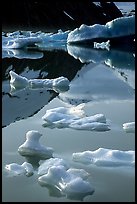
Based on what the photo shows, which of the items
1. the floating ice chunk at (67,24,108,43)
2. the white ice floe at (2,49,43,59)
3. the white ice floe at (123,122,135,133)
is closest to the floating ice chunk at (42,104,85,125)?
the white ice floe at (123,122,135,133)

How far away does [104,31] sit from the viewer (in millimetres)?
9016

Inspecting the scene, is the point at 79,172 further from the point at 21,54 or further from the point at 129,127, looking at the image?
the point at 21,54

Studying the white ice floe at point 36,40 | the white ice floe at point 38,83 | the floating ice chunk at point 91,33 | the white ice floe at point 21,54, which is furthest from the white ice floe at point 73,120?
the white ice floe at point 36,40

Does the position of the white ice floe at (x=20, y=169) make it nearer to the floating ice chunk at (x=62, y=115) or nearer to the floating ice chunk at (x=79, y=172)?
the floating ice chunk at (x=79, y=172)

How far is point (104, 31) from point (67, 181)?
6703 millimetres

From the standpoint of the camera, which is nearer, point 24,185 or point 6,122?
point 24,185

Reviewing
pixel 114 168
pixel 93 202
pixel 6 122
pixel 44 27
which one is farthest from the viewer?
pixel 44 27

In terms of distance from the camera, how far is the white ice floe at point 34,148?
3123 mm

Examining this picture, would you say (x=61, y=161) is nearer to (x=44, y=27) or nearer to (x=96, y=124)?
(x=96, y=124)

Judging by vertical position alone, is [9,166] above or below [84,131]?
below

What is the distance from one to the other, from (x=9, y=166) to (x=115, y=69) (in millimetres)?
4092

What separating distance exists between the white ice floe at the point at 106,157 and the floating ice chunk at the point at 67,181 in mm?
293

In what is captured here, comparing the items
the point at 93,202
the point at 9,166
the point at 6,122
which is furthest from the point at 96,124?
the point at 93,202

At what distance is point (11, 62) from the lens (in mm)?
7137
